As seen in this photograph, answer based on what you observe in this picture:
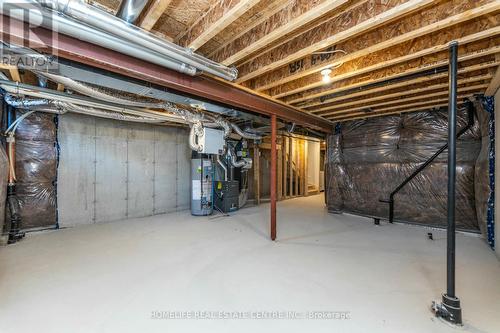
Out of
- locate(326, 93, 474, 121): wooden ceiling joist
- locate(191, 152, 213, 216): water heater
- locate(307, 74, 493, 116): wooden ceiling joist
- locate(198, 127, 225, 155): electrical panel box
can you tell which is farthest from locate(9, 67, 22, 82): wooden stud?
locate(326, 93, 474, 121): wooden ceiling joist

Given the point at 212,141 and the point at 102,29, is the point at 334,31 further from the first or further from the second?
the point at 212,141

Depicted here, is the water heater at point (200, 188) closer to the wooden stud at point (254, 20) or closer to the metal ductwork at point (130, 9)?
the wooden stud at point (254, 20)

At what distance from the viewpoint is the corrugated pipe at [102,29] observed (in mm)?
1284

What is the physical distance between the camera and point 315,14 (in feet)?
5.23

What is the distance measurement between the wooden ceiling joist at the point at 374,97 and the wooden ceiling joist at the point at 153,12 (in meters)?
2.67

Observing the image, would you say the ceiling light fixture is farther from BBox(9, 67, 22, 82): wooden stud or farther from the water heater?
BBox(9, 67, 22, 82): wooden stud

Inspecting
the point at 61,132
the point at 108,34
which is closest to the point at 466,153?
the point at 108,34

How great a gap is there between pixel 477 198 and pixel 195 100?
450 cm

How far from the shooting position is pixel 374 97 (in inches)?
133

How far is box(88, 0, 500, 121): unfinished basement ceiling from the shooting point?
1.62 metres

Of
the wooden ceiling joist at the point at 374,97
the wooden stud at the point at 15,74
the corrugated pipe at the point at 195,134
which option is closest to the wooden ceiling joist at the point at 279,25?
the wooden ceiling joist at the point at 374,97

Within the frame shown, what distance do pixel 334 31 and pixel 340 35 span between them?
7 cm

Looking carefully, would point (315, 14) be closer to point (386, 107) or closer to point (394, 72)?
point (394, 72)

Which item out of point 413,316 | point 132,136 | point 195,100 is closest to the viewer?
point 413,316
